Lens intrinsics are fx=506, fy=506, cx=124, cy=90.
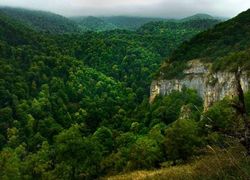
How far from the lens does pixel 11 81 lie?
616 feet

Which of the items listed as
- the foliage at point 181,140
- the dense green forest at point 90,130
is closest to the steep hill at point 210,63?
the dense green forest at point 90,130

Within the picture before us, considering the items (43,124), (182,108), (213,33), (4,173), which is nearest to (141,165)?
(4,173)

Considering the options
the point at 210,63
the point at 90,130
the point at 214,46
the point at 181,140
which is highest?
the point at 214,46

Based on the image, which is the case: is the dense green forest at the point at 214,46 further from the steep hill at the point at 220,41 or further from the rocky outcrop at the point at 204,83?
the rocky outcrop at the point at 204,83

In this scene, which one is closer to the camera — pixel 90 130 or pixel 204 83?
pixel 204 83

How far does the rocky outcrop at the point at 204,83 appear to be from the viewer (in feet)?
258

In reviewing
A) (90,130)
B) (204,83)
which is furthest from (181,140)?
(90,130)

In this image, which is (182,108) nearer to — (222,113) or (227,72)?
(227,72)

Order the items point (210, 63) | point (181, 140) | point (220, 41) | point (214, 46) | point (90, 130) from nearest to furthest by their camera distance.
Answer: point (181, 140), point (210, 63), point (214, 46), point (220, 41), point (90, 130)

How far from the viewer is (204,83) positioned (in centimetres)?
9500

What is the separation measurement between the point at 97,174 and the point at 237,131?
6500 cm

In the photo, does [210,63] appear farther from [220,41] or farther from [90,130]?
[90,130]

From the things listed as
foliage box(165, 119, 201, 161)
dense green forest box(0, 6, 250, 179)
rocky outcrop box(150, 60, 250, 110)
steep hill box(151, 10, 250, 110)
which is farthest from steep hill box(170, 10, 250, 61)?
foliage box(165, 119, 201, 161)

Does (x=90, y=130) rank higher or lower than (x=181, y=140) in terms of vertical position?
lower
